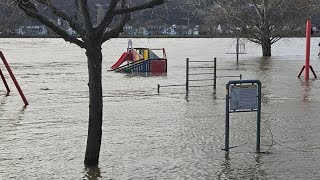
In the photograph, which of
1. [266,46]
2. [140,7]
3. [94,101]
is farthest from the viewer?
[266,46]

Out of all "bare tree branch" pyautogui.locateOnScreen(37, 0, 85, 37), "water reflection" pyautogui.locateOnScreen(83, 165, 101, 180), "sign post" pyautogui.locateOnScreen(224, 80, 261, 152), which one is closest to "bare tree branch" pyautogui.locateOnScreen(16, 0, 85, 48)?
"bare tree branch" pyautogui.locateOnScreen(37, 0, 85, 37)

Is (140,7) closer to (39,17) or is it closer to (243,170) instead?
(39,17)

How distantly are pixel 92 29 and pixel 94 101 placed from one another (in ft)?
3.63

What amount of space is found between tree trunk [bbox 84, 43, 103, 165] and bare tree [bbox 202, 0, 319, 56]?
38.7 m

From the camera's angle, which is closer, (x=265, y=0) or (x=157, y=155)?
(x=157, y=155)

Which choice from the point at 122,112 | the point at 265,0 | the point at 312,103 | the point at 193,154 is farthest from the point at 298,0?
the point at 193,154

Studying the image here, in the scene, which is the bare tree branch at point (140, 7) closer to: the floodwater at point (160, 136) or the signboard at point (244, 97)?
the signboard at point (244, 97)

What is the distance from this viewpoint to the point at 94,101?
8.73 m

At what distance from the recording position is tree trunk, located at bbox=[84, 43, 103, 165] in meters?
8.52

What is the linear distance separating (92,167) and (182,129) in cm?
378

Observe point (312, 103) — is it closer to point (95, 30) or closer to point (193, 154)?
point (193, 154)

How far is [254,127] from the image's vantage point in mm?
12508

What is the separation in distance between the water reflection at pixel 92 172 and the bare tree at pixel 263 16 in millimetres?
38776

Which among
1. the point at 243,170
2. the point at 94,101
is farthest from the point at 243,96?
the point at 94,101
